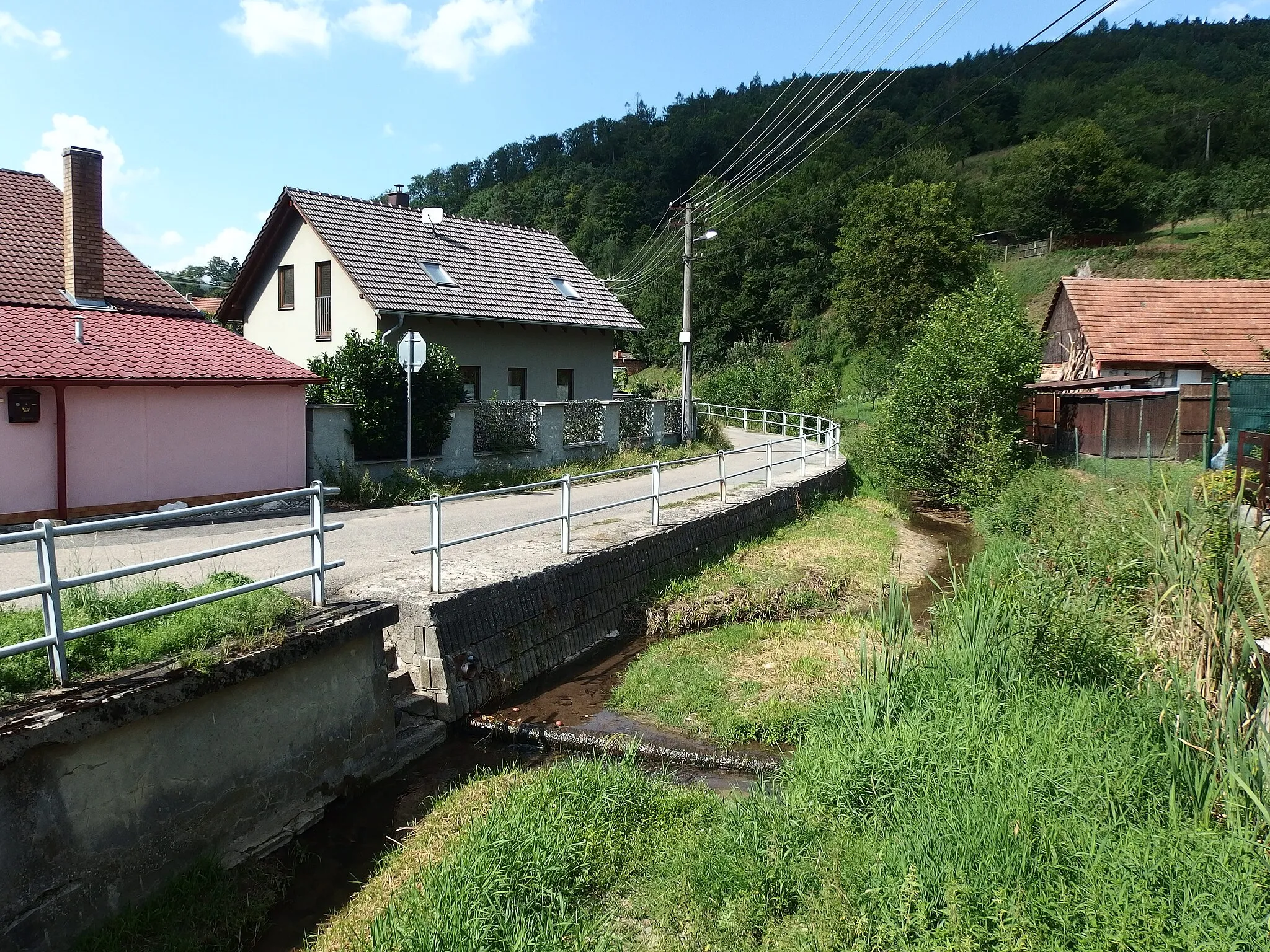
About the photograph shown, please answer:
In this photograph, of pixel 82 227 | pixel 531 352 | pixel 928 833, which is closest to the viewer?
pixel 928 833

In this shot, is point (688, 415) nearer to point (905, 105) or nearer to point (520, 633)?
point (520, 633)

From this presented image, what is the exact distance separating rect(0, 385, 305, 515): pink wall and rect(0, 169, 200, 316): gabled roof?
350cm

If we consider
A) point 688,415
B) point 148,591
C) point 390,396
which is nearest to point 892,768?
point 148,591

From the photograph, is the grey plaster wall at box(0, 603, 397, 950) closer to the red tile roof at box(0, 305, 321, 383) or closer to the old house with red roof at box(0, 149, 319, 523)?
the old house with red roof at box(0, 149, 319, 523)

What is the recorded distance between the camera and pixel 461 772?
23.9ft

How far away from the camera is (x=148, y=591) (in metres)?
6.38

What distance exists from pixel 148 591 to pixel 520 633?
376 centimetres

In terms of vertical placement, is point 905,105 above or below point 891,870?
above

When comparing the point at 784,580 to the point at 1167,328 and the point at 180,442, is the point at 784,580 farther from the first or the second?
the point at 1167,328

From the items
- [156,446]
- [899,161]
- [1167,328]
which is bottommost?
[156,446]

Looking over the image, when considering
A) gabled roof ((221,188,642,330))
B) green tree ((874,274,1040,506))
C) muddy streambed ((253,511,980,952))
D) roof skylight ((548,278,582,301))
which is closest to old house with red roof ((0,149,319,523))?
gabled roof ((221,188,642,330))

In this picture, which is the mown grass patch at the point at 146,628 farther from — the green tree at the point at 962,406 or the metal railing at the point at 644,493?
the green tree at the point at 962,406

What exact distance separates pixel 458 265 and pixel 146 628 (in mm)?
19463

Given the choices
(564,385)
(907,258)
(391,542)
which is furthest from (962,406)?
(907,258)
